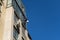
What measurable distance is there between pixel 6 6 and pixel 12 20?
95.1 inches

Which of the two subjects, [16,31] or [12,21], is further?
[16,31]

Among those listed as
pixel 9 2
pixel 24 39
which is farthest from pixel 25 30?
pixel 9 2

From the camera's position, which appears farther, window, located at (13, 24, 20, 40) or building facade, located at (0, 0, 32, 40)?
window, located at (13, 24, 20, 40)

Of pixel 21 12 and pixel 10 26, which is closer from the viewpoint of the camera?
pixel 10 26

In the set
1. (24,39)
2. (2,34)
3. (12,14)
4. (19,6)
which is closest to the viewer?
(2,34)

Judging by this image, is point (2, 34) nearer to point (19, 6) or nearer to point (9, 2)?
point (9, 2)

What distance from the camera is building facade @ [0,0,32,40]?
23.5 metres

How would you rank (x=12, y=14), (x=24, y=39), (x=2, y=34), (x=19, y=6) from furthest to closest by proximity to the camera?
(x=19, y=6), (x=24, y=39), (x=12, y=14), (x=2, y=34)

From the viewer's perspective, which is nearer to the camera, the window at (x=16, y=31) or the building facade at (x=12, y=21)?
the building facade at (x=12, y=21)

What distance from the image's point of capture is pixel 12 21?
2464 centimetres

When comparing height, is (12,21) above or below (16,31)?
above

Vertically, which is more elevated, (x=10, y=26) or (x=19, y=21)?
(x=19, y=21)

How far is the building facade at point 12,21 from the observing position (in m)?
23.5

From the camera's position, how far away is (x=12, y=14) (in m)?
25.4
